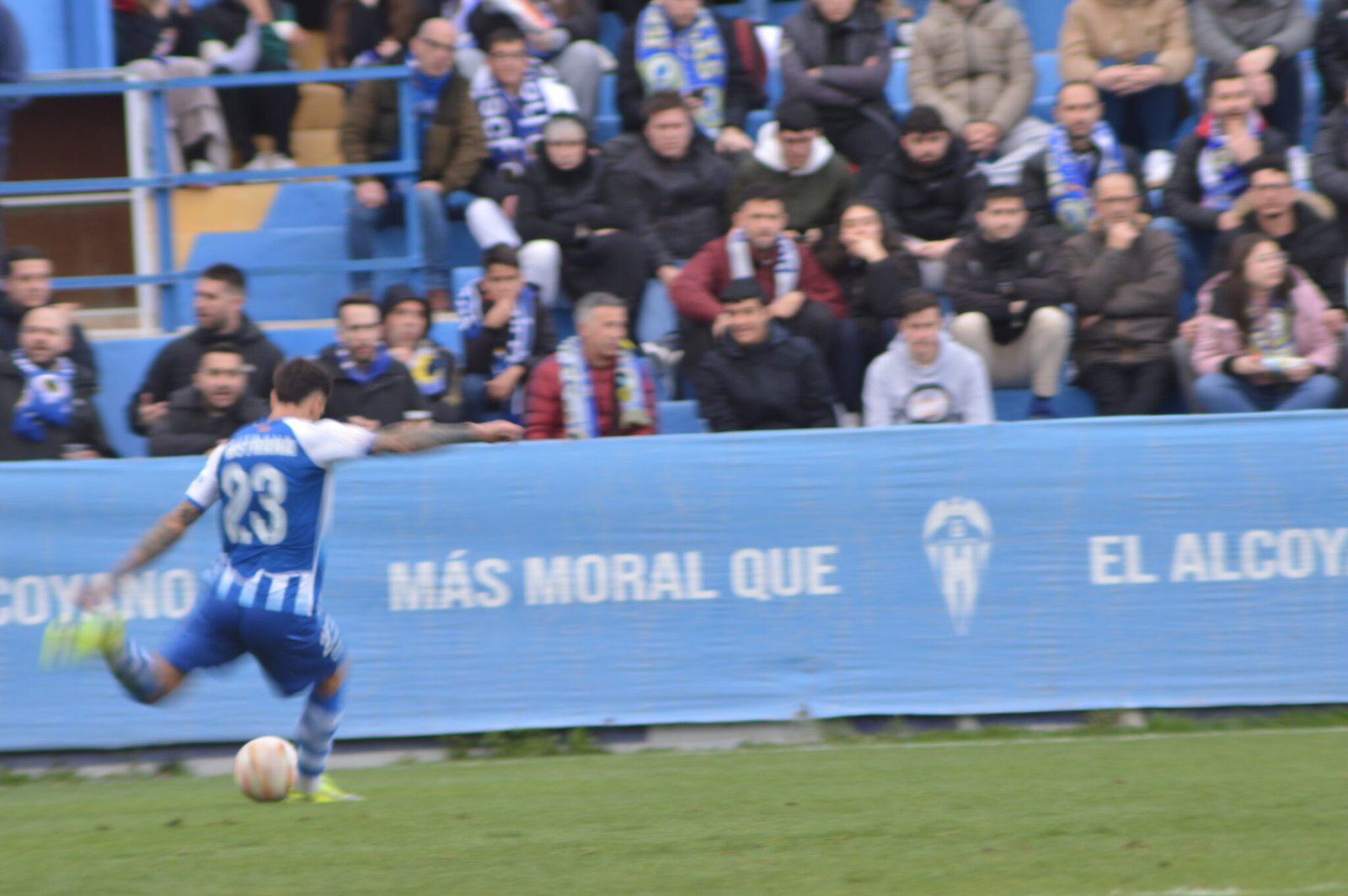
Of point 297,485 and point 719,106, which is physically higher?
point 719,106

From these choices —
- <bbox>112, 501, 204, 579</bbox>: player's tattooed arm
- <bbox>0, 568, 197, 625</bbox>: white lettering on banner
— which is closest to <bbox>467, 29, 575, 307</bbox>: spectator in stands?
<bbox>0, 568, 197, 625</bbox>: white lettering on banner

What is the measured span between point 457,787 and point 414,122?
233 inches

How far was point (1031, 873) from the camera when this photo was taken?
549 centimetres

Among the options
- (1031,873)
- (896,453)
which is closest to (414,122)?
(896,453)


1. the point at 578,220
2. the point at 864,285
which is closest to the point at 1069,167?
the point at 864,285

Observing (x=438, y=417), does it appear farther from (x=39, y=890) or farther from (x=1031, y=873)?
(x=1031, y=873)

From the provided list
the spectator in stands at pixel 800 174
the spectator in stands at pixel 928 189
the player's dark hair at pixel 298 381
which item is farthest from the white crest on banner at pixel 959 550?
the player's dark hair at pixel 298 381

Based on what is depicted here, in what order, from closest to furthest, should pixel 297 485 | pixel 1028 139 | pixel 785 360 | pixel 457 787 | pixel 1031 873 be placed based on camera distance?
1. pixel 1031 873
2. pixel 297 485
3. pixel 457 787
4. pixel 785 360
5. pixel 1028 139

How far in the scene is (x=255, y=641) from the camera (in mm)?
6902

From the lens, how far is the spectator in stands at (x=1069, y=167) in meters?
11.1

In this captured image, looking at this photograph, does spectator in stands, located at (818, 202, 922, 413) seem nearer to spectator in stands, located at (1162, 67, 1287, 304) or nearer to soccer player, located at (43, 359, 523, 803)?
spectator in stands, located at (1162, 67, 1287, 304)

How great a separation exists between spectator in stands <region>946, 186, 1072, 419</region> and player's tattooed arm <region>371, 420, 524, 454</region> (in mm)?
4311

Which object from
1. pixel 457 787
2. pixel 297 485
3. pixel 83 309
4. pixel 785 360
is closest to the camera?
pixel 297 485

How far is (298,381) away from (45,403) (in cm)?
360
